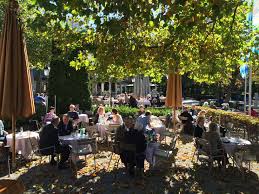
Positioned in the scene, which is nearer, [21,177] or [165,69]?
[21,177]

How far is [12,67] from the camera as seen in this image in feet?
28.2

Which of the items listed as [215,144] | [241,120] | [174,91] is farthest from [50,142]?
[241,120]

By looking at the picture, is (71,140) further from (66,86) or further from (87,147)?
(66,86)

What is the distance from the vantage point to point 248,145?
9.57 meters

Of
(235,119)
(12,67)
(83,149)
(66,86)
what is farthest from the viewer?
(66,86)

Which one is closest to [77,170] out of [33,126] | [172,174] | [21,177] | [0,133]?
[21,177]

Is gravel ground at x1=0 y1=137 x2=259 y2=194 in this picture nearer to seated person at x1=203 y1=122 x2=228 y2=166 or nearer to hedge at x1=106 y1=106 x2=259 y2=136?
seated person at x1=203 y1=122 x2=228 y2=166

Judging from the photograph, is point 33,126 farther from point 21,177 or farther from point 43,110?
point 21,177

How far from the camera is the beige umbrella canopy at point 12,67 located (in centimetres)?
859

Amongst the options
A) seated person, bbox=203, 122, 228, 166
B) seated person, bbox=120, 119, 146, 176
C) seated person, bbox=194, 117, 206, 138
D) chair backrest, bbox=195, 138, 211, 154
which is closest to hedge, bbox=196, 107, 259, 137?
seated person, bbox=194, 117, 206, 138

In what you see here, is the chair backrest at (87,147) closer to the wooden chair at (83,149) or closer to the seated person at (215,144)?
the wooden chair at (83,149)

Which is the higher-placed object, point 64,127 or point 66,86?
point 66,86

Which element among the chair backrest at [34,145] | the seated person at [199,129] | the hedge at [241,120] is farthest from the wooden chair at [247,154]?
the chair backrest at [34,145]

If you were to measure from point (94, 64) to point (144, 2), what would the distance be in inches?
163
